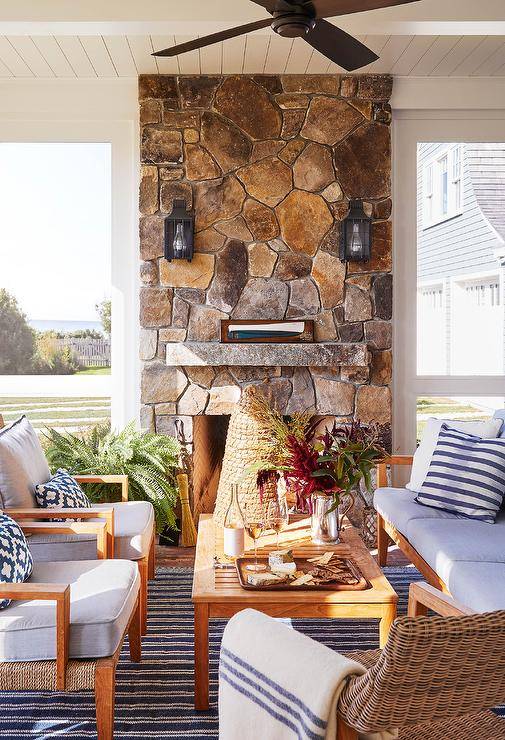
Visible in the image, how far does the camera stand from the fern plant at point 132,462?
4.33 metres

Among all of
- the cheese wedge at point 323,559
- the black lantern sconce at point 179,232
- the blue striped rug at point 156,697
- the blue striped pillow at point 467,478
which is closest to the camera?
the blue striped rug at point 156,697

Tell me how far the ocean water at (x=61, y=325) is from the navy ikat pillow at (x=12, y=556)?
2731 millimetres

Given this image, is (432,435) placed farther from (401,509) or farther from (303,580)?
(303,580)

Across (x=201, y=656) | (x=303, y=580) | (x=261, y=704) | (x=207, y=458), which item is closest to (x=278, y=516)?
(x=303, y=580)

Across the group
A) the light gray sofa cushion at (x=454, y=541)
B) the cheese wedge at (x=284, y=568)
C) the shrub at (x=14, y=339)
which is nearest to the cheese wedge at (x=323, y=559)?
the cheese wedge at (x=284, y=568)

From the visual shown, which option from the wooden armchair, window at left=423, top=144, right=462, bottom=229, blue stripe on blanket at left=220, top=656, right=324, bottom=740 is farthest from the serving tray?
window at left=423, top=144, right=462, bottom=229

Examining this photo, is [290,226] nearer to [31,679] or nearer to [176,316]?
[176,316]

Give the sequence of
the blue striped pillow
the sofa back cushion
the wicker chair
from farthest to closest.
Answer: the sofa back cushion
the blue striped pillow
the wicker chair

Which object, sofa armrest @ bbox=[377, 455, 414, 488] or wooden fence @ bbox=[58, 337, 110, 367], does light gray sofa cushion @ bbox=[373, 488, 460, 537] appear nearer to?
sofa armrest @ bbox=[377, 455, 414, 488]

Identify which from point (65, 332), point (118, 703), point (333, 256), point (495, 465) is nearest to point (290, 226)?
point (333, 256)

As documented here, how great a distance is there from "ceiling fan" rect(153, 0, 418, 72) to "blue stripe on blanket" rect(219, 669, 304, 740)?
1.99m

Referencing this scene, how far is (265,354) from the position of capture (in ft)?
15.6

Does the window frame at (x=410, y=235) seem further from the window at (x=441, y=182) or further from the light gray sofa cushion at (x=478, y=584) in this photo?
the light gray sofa cushion at (x=478, y=584)

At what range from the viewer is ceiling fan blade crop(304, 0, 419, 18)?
2.39m
